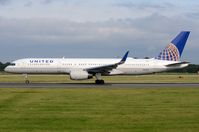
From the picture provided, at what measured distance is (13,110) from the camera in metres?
18.5

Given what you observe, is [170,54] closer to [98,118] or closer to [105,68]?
[105,68]

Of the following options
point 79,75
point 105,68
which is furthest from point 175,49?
point 79,75

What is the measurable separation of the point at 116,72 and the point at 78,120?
35.2 metres

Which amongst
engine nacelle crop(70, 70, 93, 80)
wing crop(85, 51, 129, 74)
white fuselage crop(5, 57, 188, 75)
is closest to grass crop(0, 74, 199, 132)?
engine nacelle crop(70, 70, 93, 80)

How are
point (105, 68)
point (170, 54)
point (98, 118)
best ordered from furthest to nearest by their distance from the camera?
1. point (170, 54)
2. point (105, 68)
3. point (98, 118)

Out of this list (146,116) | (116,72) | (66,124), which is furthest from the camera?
(116,72)

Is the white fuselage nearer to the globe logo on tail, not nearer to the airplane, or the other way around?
the airplane

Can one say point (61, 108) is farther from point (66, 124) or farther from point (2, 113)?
point (66, 124)

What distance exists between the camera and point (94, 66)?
5072 cm

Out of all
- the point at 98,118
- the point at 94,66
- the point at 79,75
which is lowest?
the point at 98,118

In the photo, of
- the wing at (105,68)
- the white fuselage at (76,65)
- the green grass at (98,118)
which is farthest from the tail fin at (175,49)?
the green grass at (98,118)

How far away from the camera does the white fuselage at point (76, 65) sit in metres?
49.8

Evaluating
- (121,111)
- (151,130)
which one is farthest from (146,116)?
(151,130)

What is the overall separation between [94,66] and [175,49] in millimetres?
10536
